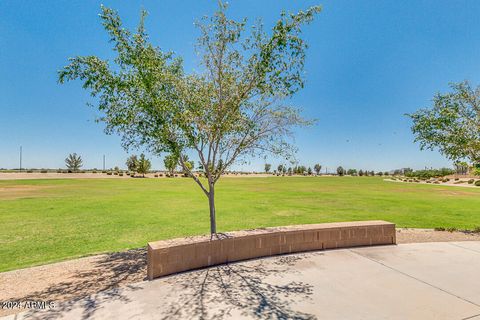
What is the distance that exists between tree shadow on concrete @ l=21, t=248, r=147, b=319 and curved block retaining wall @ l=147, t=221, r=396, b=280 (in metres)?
0.85

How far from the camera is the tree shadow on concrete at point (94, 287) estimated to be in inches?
186

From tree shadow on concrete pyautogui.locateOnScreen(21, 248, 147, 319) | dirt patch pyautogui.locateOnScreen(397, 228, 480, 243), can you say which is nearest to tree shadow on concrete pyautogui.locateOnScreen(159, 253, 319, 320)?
tree shadow on concrete pyautogui.locateOnScreen(21, 248, 147, 319)

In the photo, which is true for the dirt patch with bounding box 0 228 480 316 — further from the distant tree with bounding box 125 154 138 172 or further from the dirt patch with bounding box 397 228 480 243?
the distant tree with bounding box 125 154 138 172

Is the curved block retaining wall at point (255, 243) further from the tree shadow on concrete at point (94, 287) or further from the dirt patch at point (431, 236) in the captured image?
the dirt patch at point (431, 236)

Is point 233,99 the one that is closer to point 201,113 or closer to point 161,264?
point 201,113

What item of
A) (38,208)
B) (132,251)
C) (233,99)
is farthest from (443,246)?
(38,208)

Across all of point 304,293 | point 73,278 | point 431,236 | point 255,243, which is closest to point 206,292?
point 304,293

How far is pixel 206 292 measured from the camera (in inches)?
206

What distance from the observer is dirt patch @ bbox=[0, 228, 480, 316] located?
5.50 metres

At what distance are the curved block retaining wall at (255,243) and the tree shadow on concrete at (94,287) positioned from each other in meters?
0.85

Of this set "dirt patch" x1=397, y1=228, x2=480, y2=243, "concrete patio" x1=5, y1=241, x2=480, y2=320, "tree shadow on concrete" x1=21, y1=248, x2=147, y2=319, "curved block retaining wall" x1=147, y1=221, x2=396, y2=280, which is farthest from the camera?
"dirt patch" x1=397, y1=228, x2=480, y2=243

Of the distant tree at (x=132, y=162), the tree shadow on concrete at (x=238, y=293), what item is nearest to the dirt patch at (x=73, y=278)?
the tree shadow on concrete at (x=238, y=293)

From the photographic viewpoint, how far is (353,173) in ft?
611

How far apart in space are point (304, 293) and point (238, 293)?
1.31 metres
